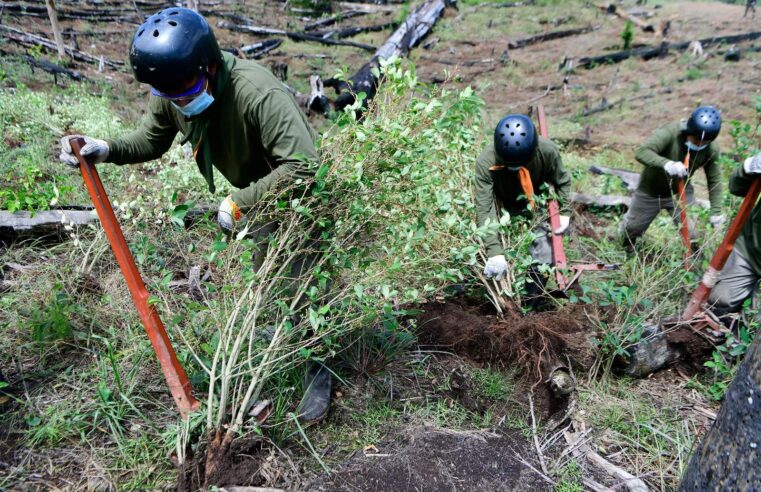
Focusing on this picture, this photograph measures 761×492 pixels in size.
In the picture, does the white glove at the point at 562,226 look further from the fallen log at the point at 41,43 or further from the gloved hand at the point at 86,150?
the fallen log at the point at 41,43

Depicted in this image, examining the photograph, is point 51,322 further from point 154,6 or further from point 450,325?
point 154,6

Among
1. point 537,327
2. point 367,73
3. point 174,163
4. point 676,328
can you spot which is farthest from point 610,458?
point 367,73

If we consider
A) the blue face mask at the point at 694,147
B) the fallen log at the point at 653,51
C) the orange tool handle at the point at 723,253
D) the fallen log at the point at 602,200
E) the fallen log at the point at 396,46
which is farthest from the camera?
the fallen log at the point at 653,51

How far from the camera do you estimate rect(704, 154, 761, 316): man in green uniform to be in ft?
12.3

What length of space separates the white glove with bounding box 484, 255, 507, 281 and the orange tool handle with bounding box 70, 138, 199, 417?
2.15 m

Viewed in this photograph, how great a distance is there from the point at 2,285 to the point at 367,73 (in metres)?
7.13

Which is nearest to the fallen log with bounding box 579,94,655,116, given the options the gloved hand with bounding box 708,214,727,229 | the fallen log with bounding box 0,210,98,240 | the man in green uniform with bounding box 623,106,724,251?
the man in green uniform with bounding box 623,106,724,251

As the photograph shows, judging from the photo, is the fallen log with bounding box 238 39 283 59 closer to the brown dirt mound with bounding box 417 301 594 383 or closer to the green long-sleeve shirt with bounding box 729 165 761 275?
the brown dirt mound with bounding box 417 301 594 383

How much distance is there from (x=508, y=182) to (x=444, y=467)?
2433mm

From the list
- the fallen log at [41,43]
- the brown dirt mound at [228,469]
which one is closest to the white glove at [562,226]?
the brown dirt mound at [228,469]

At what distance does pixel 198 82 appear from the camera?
2482 mm

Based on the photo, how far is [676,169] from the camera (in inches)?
187

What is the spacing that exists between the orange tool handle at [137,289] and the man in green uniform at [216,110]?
5.9 inches

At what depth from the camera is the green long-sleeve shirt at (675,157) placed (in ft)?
16.0
